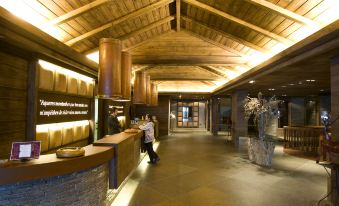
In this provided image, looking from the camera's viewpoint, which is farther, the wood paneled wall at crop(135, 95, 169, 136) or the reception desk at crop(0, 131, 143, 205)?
the wood paneled wall at crop(135, 95, 169, 136)

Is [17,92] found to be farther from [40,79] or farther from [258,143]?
[258,143]

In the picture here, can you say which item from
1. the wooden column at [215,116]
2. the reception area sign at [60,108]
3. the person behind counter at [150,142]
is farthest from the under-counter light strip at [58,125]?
the wooden column at [215,116]

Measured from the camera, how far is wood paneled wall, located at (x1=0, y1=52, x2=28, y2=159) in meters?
3.86

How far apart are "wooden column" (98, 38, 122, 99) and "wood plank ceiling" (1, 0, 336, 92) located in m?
0.87

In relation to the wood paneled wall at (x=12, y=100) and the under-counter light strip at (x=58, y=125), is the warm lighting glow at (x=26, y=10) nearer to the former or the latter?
the wood paneled wall at (x=12, y=100)

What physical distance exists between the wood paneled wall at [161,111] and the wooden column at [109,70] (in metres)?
12.2

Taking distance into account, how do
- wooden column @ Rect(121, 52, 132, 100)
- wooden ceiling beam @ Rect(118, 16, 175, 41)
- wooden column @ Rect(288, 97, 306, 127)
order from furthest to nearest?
wooden column @ Rect(288, 97, 306, 127) → wooden ceiling beam @ Rect(118, 16, 175, 41) → wooden column @ Rect(121, 52, 132, 100)

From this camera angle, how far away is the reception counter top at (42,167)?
2.43 metres

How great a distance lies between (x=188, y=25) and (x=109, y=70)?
4.01 metres

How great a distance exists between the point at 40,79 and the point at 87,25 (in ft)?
5.34

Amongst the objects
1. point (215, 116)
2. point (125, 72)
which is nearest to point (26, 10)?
point (125, 72)

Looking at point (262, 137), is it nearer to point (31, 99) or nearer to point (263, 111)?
point (263, 111)

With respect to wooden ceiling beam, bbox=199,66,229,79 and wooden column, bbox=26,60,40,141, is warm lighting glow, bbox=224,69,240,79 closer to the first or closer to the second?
wooden ceiling beam, bbox=199,66,229,79

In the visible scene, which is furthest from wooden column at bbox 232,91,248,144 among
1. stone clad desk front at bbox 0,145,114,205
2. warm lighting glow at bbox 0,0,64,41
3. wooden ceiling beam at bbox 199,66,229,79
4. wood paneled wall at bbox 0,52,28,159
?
wood paneled wall at bbox 0,52,28,159
